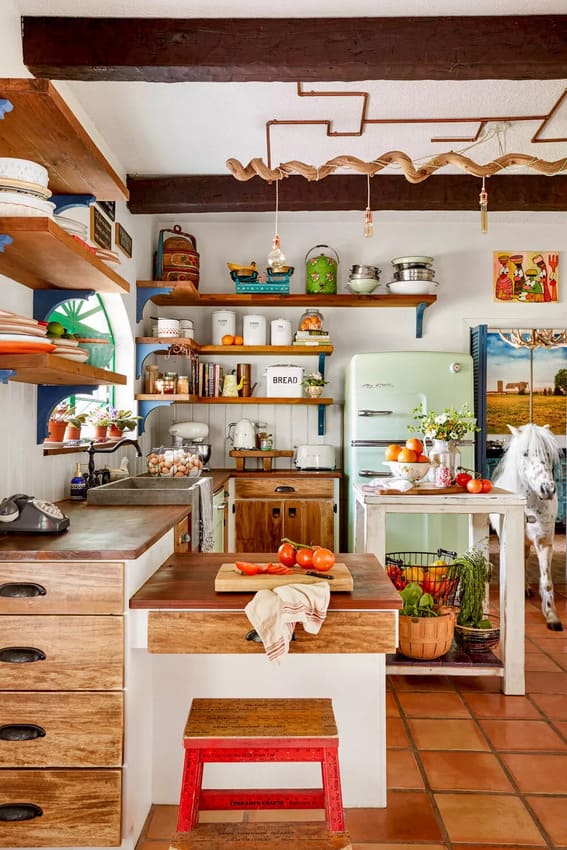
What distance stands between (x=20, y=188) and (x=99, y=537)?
108 cm

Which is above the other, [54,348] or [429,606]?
[54,348]

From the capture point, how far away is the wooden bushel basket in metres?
3.19

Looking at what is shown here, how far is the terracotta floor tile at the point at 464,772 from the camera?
2.41m

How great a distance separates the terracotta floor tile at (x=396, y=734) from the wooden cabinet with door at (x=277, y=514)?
2.19m

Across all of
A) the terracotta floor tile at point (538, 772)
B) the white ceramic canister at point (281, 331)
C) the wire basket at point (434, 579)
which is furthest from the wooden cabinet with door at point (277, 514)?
the terracotta floor tile at point (538, 772)

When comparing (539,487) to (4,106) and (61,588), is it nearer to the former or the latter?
(61,588)

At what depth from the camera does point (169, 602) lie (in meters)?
1.97

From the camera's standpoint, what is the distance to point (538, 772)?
8.24 feet

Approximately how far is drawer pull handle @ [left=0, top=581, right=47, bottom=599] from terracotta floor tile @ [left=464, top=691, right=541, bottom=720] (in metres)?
2.03

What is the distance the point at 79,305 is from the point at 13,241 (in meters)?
2.15

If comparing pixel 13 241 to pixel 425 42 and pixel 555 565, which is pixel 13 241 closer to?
Answer: pixel 425 42

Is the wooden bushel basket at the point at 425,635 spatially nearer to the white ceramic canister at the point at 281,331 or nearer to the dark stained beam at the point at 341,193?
the white ceramic canister at the point at 281,331

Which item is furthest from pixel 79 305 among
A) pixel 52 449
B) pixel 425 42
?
pixel 425 42

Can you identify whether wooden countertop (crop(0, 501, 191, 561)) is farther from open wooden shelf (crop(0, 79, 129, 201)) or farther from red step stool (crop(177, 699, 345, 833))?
open wooden shelf (crop(0, 79, 129, 201))
